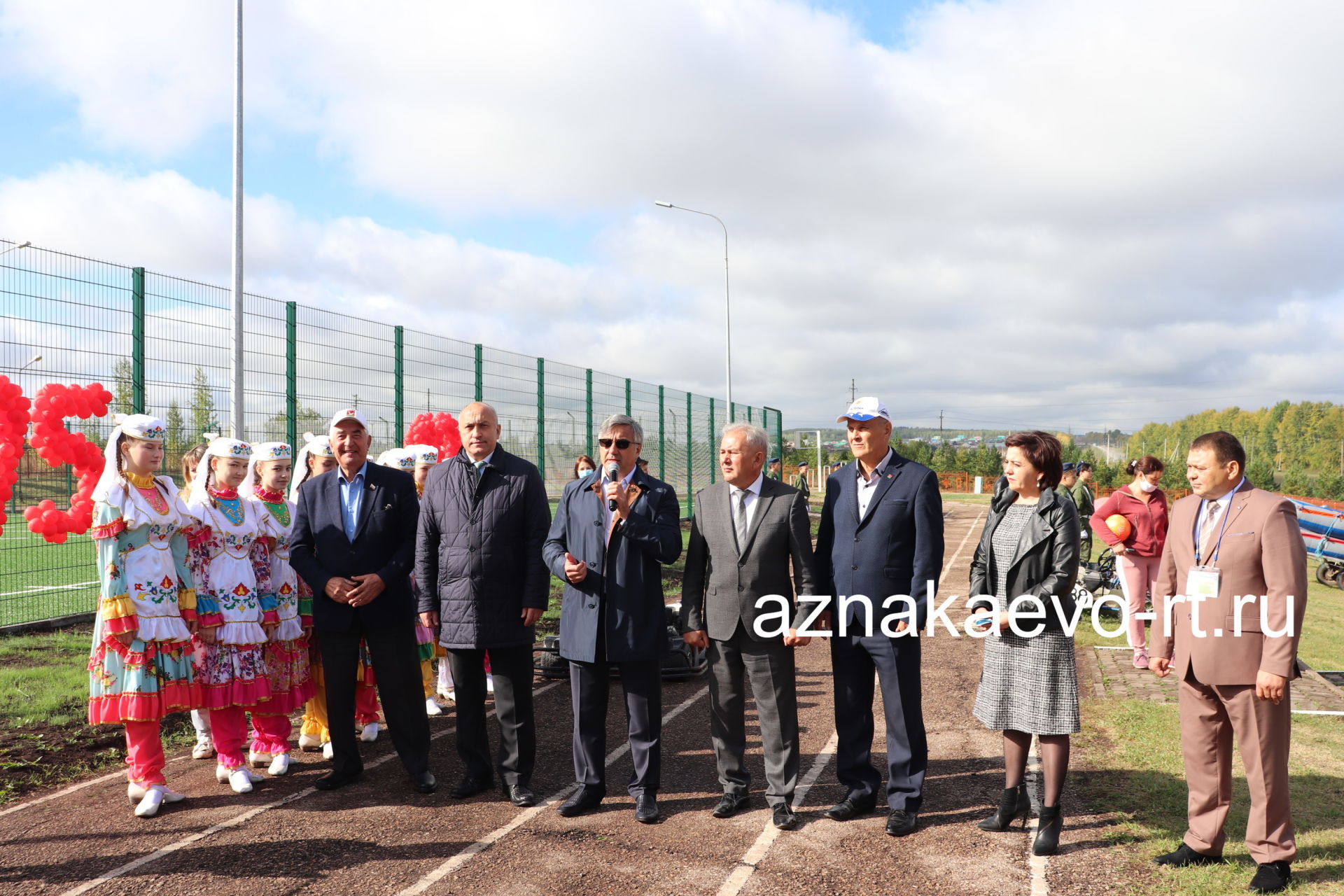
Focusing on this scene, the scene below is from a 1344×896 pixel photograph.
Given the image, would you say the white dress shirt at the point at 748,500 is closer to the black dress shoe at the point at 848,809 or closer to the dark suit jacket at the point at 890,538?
the dark suit jacket at the point at 890,538

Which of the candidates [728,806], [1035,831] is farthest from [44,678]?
[1035,831]

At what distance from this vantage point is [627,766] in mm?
5707

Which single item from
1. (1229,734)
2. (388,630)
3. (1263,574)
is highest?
(1263,574)

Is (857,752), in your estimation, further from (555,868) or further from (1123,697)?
(1123,697)

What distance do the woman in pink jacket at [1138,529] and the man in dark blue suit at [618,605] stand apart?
6.20 m

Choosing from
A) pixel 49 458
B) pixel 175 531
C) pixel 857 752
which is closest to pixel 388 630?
pixel 175 531

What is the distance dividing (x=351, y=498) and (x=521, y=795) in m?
1.99

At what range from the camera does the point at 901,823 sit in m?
4.60

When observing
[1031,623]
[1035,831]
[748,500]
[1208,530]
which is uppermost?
[748,500]

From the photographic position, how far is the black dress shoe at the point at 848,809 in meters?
4.83

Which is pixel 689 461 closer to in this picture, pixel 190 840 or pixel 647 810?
pixel 647 810

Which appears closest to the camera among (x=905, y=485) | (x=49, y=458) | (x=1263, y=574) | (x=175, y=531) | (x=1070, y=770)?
(x=1263, y=574)

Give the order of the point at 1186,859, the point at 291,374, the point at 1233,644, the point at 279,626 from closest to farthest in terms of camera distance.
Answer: the point at 1233,644, the point at 1186,859, the point at 279,626, the point at 291,374

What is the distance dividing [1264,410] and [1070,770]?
18459 centimetres
